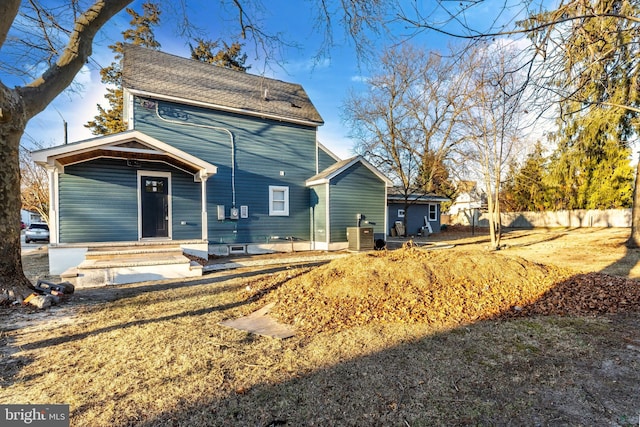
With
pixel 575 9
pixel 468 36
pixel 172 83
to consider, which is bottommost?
pixel 468 36

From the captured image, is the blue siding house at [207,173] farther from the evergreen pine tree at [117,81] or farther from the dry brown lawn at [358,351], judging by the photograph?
the evergreen pine tree at [117,81]

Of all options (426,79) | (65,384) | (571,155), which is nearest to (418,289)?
(65,384)

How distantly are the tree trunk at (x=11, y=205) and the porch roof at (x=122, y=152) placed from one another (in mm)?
2979

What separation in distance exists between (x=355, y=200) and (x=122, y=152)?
27.2ft

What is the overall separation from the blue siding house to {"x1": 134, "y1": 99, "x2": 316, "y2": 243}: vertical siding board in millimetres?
39

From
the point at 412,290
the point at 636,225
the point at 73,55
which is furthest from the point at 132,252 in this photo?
the point at 636,225

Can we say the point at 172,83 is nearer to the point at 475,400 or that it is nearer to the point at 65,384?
the point at 65,384

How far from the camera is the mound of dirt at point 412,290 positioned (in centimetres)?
419

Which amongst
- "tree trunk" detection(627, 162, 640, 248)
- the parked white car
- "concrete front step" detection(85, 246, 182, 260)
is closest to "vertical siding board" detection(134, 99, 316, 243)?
"concrete front step" detection(85, 246, 182, 260)

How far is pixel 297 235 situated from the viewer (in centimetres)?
1256

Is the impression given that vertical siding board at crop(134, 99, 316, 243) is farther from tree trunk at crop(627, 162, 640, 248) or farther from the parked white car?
the parked white car

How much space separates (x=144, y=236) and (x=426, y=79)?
58.7 feet

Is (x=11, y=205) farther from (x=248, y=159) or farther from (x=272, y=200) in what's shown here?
(x=272, y=200)

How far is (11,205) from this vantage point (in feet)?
16.6
